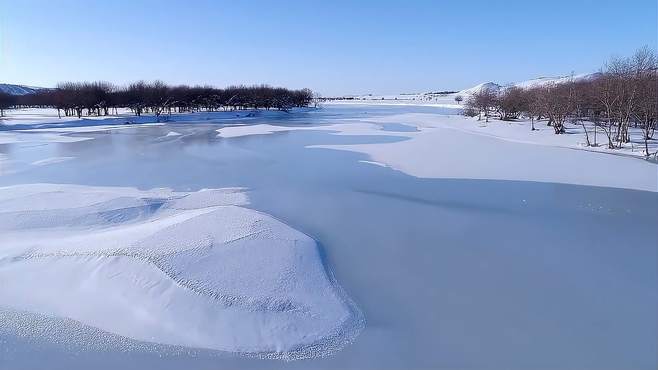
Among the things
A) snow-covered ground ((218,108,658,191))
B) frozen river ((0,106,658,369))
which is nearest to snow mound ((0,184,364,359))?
frozen river ((0,106,658,369))

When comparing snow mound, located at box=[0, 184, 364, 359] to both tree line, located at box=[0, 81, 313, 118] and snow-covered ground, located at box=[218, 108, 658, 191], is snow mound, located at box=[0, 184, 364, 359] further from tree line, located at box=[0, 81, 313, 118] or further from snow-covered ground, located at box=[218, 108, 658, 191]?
tree line, located at box=[0, 81, 313, 118]

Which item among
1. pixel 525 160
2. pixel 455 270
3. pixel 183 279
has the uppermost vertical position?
pixel 525 160

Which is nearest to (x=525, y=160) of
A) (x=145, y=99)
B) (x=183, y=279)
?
(x=183, y=279)

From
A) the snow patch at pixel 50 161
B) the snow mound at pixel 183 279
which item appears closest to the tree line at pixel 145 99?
the snow patch at pixel 50 161

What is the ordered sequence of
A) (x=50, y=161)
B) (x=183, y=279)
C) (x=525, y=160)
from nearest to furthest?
1. (x=183, y=279)
2. (x=50, y=161)
3. (x=525, y=160)

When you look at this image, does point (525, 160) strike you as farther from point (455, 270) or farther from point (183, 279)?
point (183, 279)

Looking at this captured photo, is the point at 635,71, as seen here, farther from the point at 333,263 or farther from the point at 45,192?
the point at 45,192
